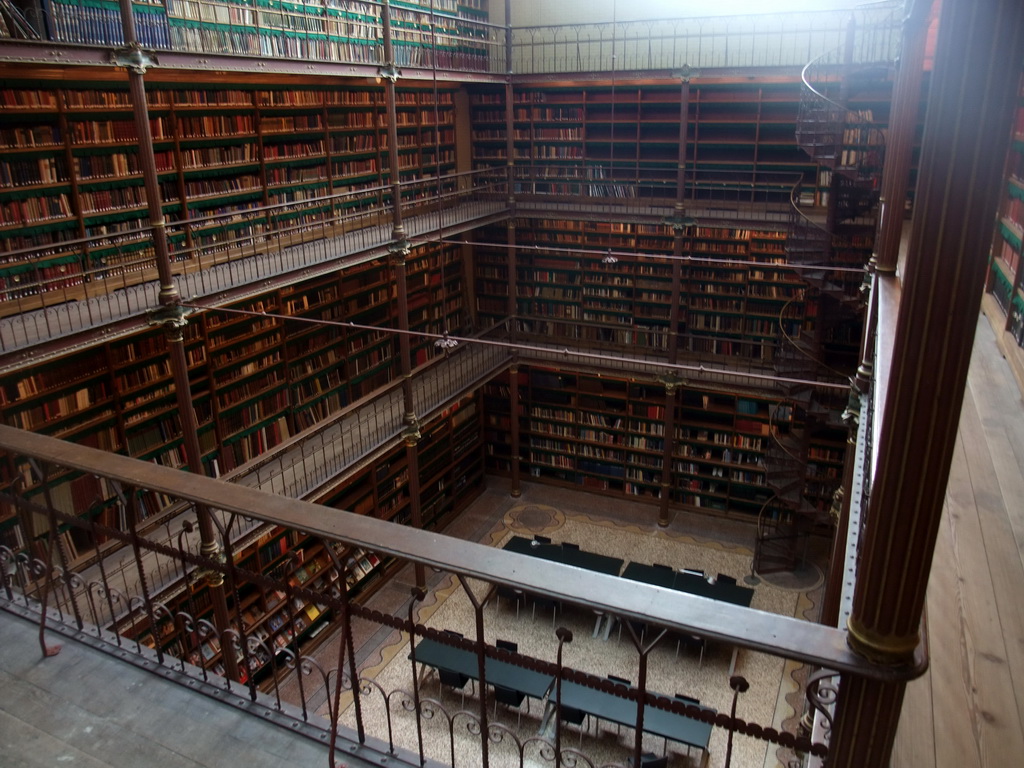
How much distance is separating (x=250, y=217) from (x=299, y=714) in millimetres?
5621

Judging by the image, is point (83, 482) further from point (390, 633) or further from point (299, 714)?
point (299, 714)

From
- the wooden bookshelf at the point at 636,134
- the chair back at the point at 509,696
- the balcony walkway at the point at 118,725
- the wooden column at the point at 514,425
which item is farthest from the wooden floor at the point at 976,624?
the wooden column at the point at 514,425

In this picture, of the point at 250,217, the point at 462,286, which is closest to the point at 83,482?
the point at 250,217

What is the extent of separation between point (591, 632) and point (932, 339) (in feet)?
19.5

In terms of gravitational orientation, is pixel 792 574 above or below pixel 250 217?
below

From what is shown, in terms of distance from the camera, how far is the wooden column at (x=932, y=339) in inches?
33.0

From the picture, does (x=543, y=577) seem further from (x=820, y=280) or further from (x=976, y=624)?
(x=820, y=280)

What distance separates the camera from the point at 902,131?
313cm

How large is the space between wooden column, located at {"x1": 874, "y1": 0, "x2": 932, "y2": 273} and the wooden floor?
1.03 meters

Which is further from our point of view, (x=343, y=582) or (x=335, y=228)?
(x=335, y=228)

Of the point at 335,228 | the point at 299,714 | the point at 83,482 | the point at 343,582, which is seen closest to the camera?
the point at 343,582

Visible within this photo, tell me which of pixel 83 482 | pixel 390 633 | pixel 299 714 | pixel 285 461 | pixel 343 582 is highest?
pixel 343 582

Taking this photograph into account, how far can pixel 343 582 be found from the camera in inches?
56.2

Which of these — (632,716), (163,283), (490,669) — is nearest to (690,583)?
(632,716)
